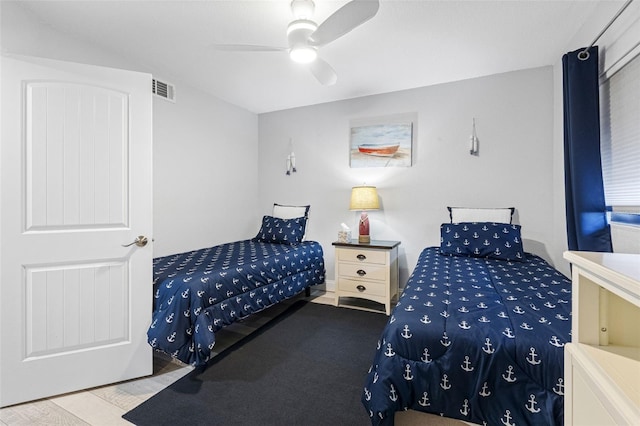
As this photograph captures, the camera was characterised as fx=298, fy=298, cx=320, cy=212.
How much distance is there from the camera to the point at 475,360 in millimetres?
1155

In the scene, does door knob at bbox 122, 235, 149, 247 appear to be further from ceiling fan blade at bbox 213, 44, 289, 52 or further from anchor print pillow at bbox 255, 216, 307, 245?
anchor print pillow at bbox 255, 216, 307, 245

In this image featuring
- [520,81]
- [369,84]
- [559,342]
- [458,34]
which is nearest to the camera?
[559,342]

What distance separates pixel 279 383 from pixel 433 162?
2595 millimetres

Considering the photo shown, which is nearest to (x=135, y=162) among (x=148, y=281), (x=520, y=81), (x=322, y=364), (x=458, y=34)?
(x=148, y=281)

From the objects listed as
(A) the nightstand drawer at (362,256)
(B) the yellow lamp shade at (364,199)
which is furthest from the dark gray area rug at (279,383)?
(B) the yellow lamp shade at (364,199)

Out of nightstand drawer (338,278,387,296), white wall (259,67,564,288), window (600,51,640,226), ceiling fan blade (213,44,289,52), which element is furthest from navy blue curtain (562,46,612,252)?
ceiling fan blade (213,44,289,52)

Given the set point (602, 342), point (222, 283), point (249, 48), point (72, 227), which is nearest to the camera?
point (602, 342)

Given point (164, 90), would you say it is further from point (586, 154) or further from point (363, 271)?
point (586, 154)

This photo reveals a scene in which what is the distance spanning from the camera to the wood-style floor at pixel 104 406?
150 cm

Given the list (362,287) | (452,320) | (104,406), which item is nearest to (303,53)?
(452,320)

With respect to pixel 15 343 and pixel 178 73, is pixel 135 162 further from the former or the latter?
pixel 178 73

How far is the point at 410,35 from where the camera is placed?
2240 mm

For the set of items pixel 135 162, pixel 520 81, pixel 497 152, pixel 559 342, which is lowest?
pixel 559 342

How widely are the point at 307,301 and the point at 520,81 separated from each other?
3.12 meters
